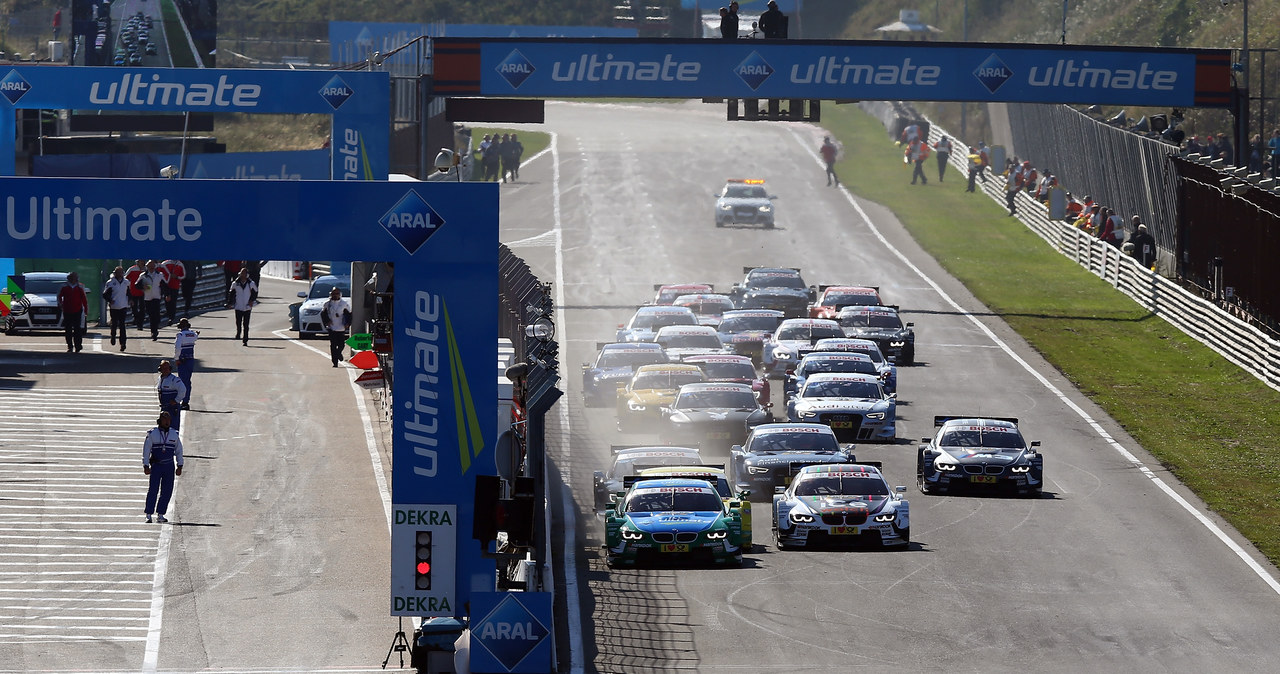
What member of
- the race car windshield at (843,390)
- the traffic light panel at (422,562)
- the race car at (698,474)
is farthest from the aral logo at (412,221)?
the race car windshield at (843,390)

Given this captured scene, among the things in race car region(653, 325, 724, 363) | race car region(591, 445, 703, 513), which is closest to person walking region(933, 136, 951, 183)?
race car region(653, 325, 724, 363)

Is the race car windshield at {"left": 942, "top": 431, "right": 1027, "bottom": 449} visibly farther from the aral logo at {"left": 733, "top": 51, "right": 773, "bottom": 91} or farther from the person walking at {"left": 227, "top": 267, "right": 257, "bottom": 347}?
the person walking at {"left": 227, "top": 267, "right": 257, "bottom": 347}

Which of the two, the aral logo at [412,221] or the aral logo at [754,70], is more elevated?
the aral logo at [754,70]

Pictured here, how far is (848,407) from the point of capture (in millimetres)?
30188

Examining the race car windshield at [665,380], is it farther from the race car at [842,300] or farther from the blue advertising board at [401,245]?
the blue advertising board at [401,245]

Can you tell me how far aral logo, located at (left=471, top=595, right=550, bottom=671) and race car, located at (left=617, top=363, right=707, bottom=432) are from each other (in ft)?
51.6

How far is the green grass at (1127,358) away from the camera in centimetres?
2853

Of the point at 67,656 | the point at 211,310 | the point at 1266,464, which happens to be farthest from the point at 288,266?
the point at 67,656

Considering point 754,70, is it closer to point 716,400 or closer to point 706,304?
point 706,304

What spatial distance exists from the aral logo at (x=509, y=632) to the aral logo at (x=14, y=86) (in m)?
24.2

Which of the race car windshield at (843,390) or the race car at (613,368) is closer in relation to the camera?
the race car windshield at (843,390)

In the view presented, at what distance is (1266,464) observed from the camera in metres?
29.4

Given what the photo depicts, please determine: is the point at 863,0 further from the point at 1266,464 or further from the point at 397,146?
the point at 1266,464

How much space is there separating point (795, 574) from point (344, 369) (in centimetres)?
1616
